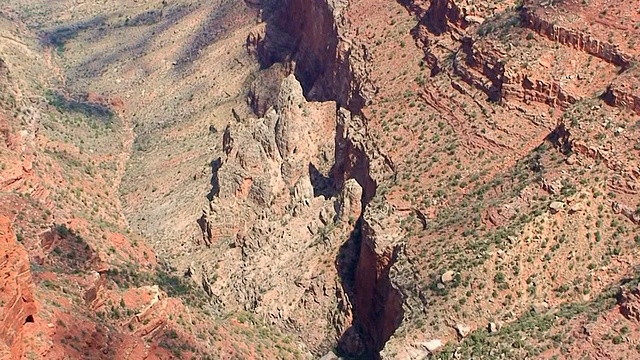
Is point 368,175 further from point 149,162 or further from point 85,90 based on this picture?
point 85,90

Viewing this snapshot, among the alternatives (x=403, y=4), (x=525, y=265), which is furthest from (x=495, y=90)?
(x=403, y=4)

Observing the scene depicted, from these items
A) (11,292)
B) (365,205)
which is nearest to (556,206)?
(365,205)

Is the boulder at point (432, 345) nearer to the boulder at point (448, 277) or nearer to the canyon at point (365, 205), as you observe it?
the canyon at point (365, 205)

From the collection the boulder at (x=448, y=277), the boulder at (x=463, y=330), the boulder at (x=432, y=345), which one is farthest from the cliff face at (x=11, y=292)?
the boulder at (x=448, y=277)

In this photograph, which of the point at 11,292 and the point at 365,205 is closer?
the point at 11,292

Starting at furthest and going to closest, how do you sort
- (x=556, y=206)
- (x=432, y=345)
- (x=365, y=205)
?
(x=365, y=205) < (x=556, y=206) < (x=432, y=345)

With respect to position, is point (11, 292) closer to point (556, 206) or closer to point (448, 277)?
point (448, 277)
